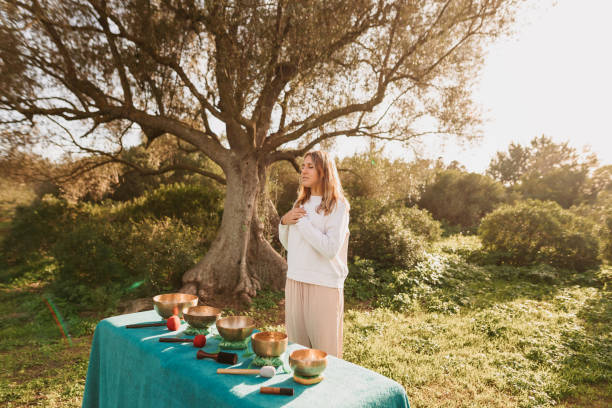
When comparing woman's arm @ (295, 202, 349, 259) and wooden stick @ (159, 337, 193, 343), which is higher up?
woman's arm @ (295, 202, 349, 259)

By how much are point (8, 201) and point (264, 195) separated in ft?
24.0

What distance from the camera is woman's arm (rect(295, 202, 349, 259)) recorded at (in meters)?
2.60

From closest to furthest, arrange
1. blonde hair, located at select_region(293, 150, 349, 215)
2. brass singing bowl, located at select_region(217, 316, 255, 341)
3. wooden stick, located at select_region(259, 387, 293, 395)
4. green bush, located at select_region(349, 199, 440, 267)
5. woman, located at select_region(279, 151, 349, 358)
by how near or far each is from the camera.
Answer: wooden stick, located at select_region(259, 387, 293, 395), brass singing bowl, located at select_region(217, 316, 255, 341), woman, located at select_region(279, 151, 349, 358), blonde hair, located at select_region(293, 150, 349, 215), green bush, located at select_region(349, 199, 440, 267)

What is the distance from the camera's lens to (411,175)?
9625 millimetres

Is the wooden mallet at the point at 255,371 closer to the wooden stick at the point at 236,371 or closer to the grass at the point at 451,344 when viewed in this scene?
the wooden stick at the point at 236,371

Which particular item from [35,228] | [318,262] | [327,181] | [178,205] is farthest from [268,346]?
[35,228]

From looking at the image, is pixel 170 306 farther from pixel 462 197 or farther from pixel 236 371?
pixel 462 197

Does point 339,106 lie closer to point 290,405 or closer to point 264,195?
point 264,195

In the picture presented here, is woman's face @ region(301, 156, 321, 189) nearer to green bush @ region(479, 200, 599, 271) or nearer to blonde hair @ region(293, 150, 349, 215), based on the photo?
blonde hair @ region(293, 150, 349, 215)

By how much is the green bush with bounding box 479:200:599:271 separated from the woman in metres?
11.1

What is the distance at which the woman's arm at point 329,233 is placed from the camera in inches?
103

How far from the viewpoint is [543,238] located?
1133cm

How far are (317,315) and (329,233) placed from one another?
2.28 ft

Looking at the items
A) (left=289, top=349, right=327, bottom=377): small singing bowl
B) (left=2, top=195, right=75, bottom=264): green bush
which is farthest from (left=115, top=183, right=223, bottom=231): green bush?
(left=289, top=349, right=327, bottom=377): small singing bowl
